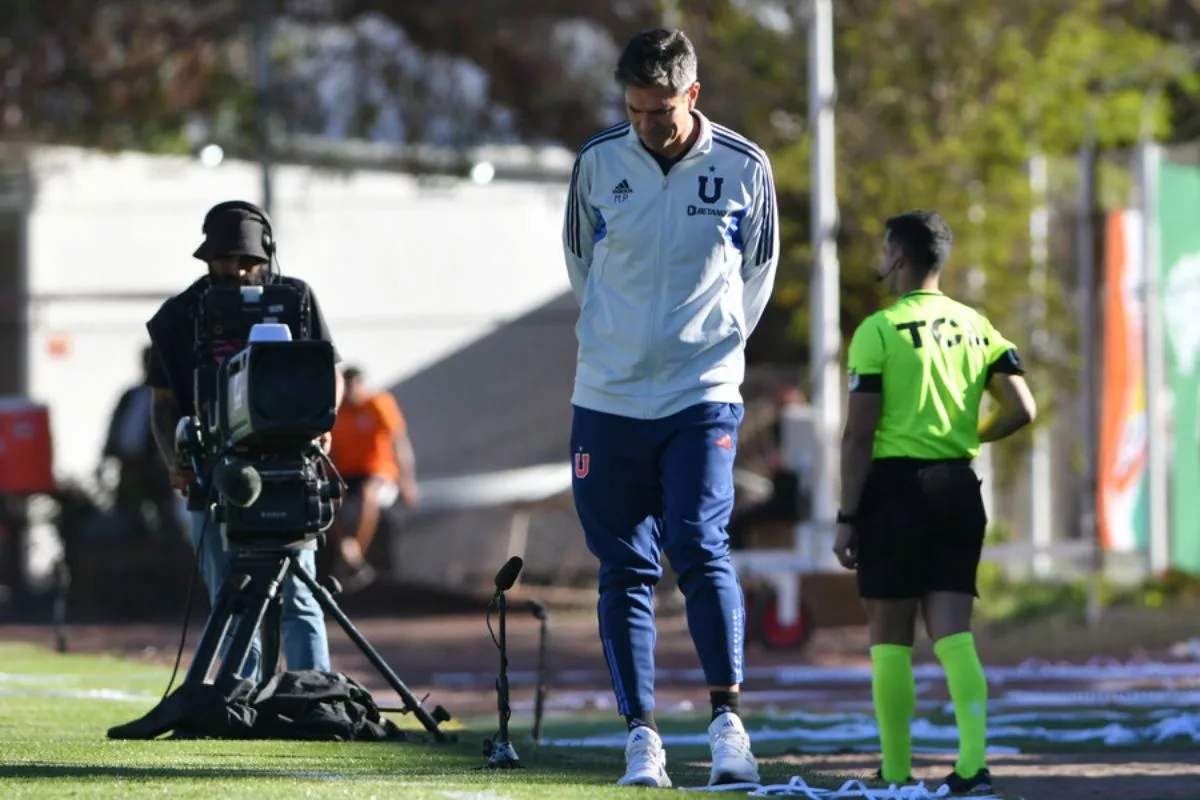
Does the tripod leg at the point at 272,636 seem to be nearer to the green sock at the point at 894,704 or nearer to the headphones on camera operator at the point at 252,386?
the headphones on camera operator at the point at 252,386

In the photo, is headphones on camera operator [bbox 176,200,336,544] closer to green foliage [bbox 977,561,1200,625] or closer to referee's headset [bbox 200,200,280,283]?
referee's headset [bbox 200,200,280,283]

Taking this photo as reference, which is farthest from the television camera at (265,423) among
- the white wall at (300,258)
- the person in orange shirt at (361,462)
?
the white wall at (300,258)

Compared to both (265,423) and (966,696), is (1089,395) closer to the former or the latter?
(966,696)

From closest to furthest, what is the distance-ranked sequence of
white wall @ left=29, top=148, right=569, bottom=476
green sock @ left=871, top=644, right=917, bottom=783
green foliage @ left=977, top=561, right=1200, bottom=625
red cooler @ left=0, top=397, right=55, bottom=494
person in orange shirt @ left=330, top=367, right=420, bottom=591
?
green sock @ left=871, top=644, right=917, bottom=783 < green foliage @ left=977, top=561, right=1200, bottom=625 < person in orange shirt @ left=330, top=367, right=420, bottom=591 < red cooler @ left=0, top=397, right=55, bottom=494 < white wall @ left=29, top=148, right=569, bottom=476

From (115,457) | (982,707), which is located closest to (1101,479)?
(115,457)

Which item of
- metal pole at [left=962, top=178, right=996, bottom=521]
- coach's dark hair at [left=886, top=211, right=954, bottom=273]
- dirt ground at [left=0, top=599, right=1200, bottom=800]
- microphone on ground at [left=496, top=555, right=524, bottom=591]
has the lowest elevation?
dirt ground at [left=0, top=599, right=1200, bottom=800]

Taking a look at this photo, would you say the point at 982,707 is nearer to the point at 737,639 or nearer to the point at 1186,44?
the point at 737,639

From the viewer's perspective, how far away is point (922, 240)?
24.9 ft

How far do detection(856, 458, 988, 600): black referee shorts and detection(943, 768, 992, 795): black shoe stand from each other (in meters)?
0.57

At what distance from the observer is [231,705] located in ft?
25.5

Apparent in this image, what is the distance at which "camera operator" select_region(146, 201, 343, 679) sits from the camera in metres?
8.30

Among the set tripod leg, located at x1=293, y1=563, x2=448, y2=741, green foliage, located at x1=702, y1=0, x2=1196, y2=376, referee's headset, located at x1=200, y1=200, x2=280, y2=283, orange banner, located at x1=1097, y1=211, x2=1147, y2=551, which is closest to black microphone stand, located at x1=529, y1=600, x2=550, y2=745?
tripod leg, located at x1=293, y1=563, x2=448, y2=741

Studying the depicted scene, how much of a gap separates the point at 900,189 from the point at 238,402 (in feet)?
38.5

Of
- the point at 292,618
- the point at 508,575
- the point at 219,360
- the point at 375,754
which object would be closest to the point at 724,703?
the point at 508,575
